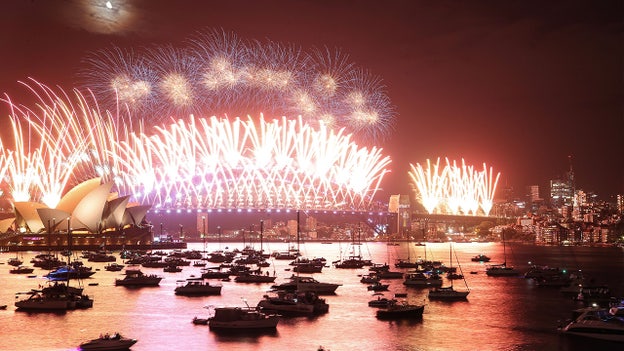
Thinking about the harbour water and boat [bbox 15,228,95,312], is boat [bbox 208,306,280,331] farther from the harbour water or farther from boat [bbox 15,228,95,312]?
boat [bbox 15,228,95,312]

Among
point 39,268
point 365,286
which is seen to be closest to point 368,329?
point 365,286

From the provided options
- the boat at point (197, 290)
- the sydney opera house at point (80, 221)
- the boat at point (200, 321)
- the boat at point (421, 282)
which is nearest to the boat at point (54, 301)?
the boat at point (197, 290)

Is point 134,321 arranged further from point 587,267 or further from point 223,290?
point 587,267

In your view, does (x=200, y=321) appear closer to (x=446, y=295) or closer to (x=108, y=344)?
(x=108, y=344)

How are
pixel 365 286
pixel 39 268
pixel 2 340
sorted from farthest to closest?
pixel 39 268
pixel 365 286
pixel 2 340

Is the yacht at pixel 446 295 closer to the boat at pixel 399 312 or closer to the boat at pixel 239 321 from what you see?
the boat at pixel 399 312

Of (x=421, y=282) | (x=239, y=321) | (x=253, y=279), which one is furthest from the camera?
(x=253, y=279)

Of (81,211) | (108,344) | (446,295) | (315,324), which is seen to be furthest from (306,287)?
(81,211)
